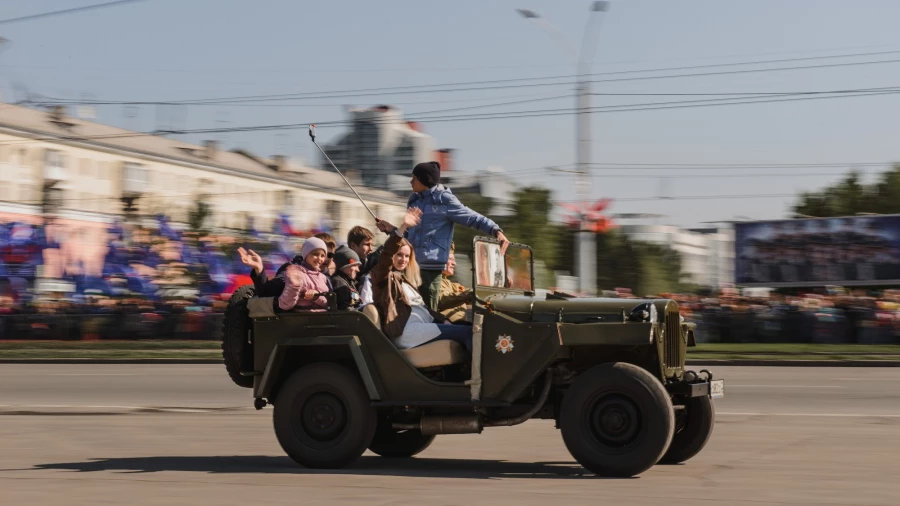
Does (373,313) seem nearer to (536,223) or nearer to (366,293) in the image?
(366,293)

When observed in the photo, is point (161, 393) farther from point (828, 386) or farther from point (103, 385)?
point (828, 386)

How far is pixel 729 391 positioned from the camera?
18.2m

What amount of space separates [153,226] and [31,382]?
34.9 metres

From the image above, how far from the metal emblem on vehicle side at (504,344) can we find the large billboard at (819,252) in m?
42.0

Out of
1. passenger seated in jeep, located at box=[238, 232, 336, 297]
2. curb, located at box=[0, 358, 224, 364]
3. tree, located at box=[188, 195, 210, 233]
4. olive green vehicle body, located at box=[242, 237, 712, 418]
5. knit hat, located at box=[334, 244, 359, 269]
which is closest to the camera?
olive green vehicle body, located at box=[242, 237, 712, 418]

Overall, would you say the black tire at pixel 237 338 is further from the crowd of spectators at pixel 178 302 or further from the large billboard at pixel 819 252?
the large billboard at pixel 819 252

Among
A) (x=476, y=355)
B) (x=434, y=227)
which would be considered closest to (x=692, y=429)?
(x=476, y=355)

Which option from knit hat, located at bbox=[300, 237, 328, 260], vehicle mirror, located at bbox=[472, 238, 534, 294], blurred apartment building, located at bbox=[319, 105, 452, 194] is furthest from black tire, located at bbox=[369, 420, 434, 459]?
blurred apartment building, located at bbox=[319, 105, 452, 194]

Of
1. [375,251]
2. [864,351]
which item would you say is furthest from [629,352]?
[864,351]

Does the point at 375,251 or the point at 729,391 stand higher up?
the point at 375,251

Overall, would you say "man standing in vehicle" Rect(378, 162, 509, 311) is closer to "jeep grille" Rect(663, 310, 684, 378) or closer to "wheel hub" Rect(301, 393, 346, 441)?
"wheel hub" Rect(301, 393, 346, 441)

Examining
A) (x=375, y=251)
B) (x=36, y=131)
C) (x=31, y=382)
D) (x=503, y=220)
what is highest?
(x=36, y=131)

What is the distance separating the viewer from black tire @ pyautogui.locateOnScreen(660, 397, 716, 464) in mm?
9219

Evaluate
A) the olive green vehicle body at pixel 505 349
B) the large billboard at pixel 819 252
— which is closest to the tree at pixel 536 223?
the large billboard at pixel 819 252
